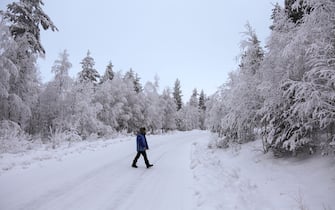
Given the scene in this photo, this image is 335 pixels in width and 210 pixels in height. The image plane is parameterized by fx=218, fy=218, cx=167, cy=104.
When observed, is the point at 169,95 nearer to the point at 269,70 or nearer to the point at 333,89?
the point at 269,70

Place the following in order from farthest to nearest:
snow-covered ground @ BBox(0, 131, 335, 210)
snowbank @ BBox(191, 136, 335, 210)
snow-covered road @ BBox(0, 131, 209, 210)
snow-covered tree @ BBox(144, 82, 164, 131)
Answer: snow-covered tree @ BBox(144, 82, 164, 131) → snowbank @ BBox(191, 136, 335, 210) → snow-covered ground @ BBox(0, 131, 335, 210) → snow-covered road @ BBox(0, 131, 209, 210)

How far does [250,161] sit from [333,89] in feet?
18.0

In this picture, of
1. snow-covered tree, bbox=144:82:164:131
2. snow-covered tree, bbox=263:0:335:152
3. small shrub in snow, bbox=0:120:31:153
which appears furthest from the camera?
snow-covered tree, bbox=144:82:164:131

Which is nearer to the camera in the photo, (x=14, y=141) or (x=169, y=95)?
(x=14, y=141)

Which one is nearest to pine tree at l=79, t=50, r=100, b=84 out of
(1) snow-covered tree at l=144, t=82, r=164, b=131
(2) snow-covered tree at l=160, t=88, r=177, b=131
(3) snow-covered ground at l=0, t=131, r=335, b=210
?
(1) snow-covered tree at l=144, t=82, r=164, b=131

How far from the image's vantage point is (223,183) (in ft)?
23.3

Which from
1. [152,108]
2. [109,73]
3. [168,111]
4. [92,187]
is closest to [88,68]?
[109,73]

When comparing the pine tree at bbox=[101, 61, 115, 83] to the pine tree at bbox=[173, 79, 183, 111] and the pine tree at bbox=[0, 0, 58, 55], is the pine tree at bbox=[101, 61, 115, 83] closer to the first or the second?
the pine tree at bbox=[0, 0, 58, 55]

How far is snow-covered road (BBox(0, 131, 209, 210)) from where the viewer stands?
4.98 meters

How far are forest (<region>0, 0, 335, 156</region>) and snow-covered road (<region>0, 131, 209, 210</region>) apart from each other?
415cm

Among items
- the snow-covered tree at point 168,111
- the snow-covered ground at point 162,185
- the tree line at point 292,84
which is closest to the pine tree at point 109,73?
the snow-covered tree at point 168,111

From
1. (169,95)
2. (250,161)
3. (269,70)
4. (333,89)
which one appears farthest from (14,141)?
(169,95)

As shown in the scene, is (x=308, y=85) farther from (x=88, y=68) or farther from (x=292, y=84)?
(x=88, y=68)

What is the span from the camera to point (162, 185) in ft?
22.3
